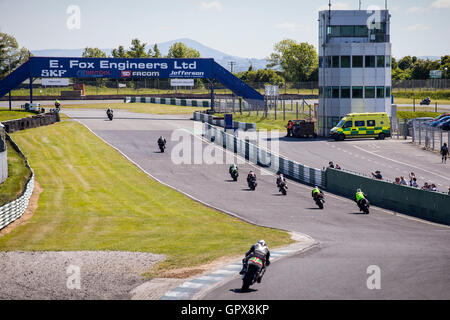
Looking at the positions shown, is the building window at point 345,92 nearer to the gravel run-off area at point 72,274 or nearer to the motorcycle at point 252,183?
the motorcycle at point 252,183

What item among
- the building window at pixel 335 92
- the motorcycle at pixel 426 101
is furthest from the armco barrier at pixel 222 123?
the motorcycle at pixel 426 101

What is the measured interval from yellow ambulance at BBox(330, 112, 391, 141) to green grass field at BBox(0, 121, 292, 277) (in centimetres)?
A: 2071

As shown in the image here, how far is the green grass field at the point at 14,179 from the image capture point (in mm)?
28628

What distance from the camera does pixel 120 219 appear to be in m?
27.2

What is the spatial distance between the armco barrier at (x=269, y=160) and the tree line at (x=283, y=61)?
83.9 m

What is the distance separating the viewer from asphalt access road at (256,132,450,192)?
4068 cm

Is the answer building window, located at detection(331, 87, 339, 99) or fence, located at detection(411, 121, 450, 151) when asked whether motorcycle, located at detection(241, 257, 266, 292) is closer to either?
fence, located at detection(411, 121, 450, 151)

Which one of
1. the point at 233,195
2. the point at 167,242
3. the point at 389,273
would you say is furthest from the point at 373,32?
the point at 389,273

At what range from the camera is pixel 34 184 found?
35.5 m

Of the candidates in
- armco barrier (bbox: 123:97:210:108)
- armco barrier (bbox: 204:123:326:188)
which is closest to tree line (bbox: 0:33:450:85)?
armco barrier (bbox: 123:97:210:108)

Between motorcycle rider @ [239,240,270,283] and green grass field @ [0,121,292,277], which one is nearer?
motorcycle rider @ [239,240,270,283]

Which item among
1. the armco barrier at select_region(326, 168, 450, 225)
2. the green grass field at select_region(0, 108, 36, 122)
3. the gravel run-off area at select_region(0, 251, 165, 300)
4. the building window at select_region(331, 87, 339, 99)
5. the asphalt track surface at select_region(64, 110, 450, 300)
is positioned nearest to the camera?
the asphalt track surface at select_region(64, 110, 450, 300)

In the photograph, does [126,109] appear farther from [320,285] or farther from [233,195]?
[320,285]

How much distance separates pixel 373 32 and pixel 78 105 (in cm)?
4525
